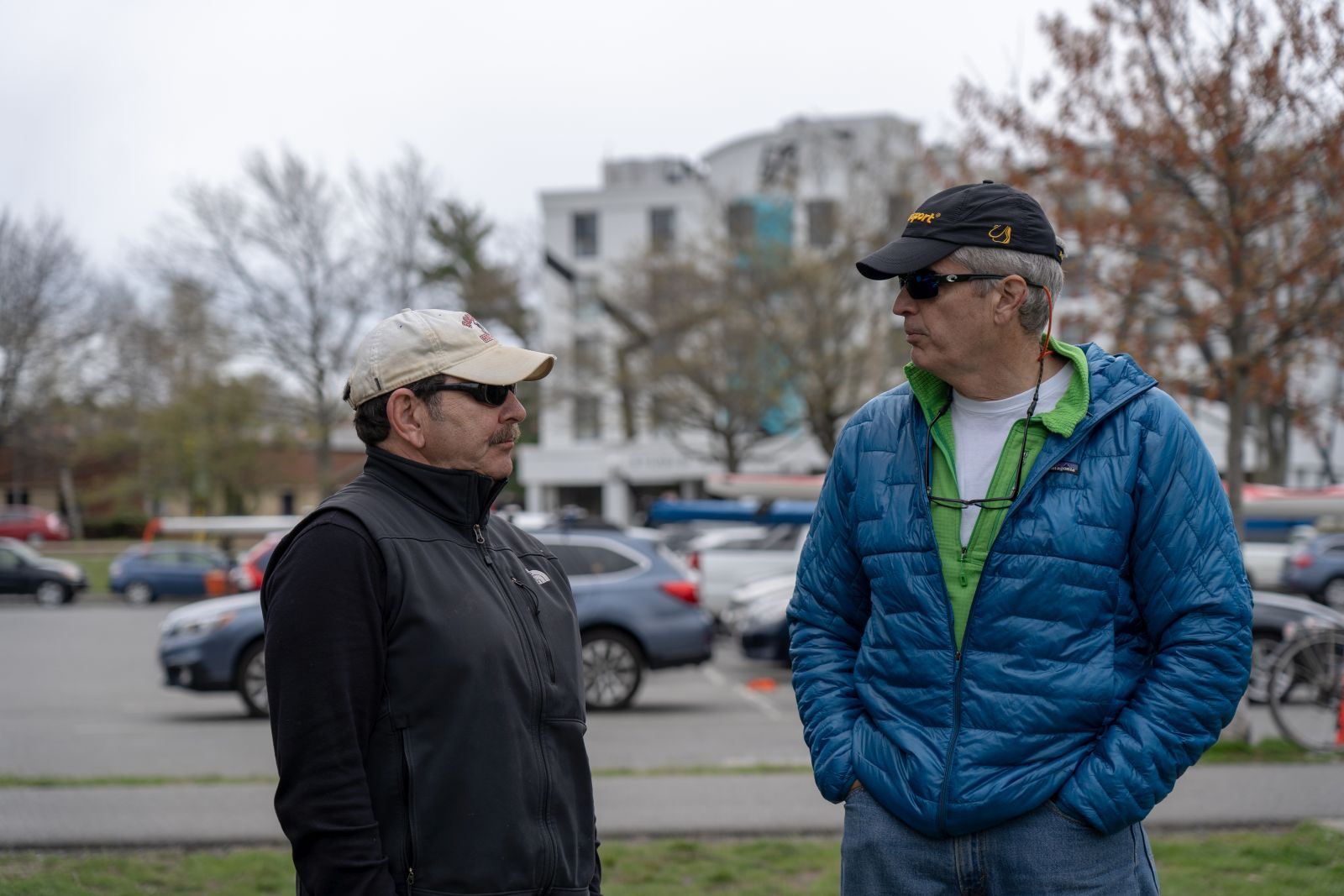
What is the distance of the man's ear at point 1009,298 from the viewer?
2.55 metres

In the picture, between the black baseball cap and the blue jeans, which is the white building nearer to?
A: the black baseball cap

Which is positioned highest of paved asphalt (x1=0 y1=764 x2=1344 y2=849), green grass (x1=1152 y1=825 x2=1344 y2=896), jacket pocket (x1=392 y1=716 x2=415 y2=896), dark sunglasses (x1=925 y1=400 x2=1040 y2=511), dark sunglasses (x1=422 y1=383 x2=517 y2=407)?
dark sunglasses (x1=422 y1=383 x2=517 y2=407)

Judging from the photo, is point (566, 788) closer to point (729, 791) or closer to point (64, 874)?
point (64, 874)

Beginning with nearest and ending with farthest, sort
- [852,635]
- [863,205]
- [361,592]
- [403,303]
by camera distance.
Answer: [361,592]
[852,635]
[863,205]
[403,303]

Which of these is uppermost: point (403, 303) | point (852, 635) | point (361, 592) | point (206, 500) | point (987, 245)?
point (403, 303)

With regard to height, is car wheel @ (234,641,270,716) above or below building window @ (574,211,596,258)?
below

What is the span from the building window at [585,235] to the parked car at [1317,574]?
3500cm

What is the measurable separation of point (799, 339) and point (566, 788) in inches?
1204

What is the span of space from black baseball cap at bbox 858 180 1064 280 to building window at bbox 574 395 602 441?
122 feet

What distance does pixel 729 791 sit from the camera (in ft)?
23.3

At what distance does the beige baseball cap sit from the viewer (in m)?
2.63

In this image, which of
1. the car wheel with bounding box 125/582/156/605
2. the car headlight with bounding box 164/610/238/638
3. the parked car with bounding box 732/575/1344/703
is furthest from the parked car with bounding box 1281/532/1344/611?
the car wheel with bounding box 125/582/156/605

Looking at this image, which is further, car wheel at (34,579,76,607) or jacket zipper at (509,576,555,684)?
car wheel at (34,579,76,607)

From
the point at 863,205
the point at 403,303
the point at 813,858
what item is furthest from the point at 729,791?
the point at 403,303
